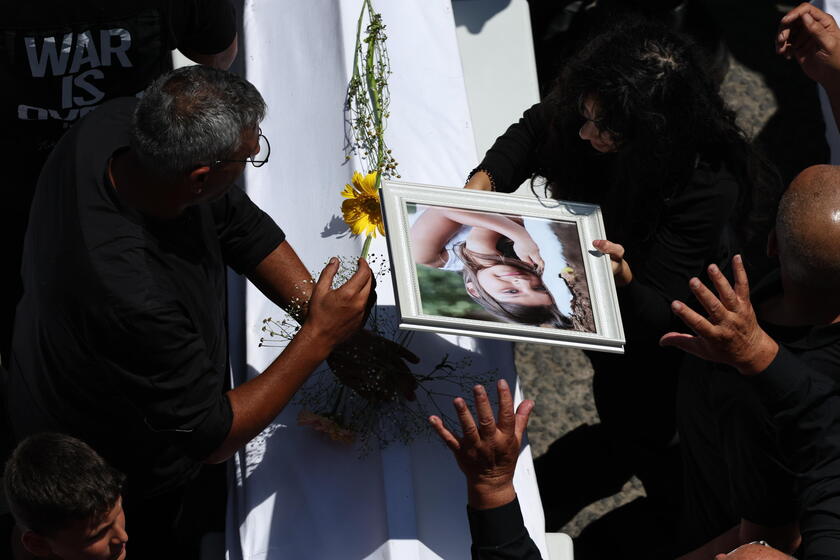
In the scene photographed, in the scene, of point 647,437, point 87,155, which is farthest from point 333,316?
point 647,437

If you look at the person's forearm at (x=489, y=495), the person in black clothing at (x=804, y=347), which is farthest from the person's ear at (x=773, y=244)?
the person's forearm at (x=489, y=495)

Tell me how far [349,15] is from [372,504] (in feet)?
4.68

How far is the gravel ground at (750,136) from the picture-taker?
10.6ft

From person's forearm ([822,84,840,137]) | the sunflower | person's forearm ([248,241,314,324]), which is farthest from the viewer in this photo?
person's forearm ([822,84,840,137])

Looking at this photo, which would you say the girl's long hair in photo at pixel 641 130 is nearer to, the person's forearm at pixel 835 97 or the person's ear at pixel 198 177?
the person's forearm at pixel 835 97

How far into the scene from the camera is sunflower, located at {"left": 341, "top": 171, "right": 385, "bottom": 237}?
224 cm

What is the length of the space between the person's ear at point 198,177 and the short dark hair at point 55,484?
1.86ft

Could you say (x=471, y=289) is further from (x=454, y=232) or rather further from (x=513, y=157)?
(x=513, y=157)

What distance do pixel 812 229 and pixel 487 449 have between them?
2.59 feet

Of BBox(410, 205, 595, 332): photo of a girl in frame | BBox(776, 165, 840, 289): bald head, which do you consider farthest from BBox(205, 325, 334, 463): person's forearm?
BBox(776, 165, 840, 289): bald head

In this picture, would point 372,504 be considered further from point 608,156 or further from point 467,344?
point 608,156

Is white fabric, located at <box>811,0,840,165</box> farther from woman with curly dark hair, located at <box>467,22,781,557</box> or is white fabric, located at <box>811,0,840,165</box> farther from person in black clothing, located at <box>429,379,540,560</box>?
person in black clothing, located at <box>429,379,540,560</box>

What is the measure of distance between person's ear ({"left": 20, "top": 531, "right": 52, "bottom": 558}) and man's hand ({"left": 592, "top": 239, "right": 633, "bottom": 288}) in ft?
4.27

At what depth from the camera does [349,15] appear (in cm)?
268
